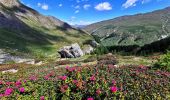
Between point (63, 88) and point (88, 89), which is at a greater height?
point (63, 88)

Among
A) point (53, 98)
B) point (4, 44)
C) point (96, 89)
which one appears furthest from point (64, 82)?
point (4, 44)

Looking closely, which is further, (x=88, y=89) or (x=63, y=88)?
(x=63, y=88)

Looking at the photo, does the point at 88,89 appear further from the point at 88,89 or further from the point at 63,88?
the point at 63,88

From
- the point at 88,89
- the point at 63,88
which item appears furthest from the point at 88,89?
the point at 63,88

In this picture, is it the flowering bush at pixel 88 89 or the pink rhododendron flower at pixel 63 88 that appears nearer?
the flowering bush at pixel 88 89

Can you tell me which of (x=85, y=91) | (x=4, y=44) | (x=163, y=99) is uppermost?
(x=4, y=44)

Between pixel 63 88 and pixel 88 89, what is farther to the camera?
pixel 63 88

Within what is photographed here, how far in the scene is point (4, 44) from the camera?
549ft

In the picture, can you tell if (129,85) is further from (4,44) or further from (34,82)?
(4,44)

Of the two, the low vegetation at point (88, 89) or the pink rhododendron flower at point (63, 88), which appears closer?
the low vegetation at point (88, 89)

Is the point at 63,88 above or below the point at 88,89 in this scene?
above

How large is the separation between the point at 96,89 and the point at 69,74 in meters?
2.94

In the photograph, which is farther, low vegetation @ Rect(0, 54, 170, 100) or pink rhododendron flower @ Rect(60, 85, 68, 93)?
pink rhododendron flower @ Rect(60, 85, 68, 93)

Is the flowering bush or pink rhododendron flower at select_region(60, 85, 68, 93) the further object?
pink rhododendron flower at select_region(60, 85, 68, 93)
